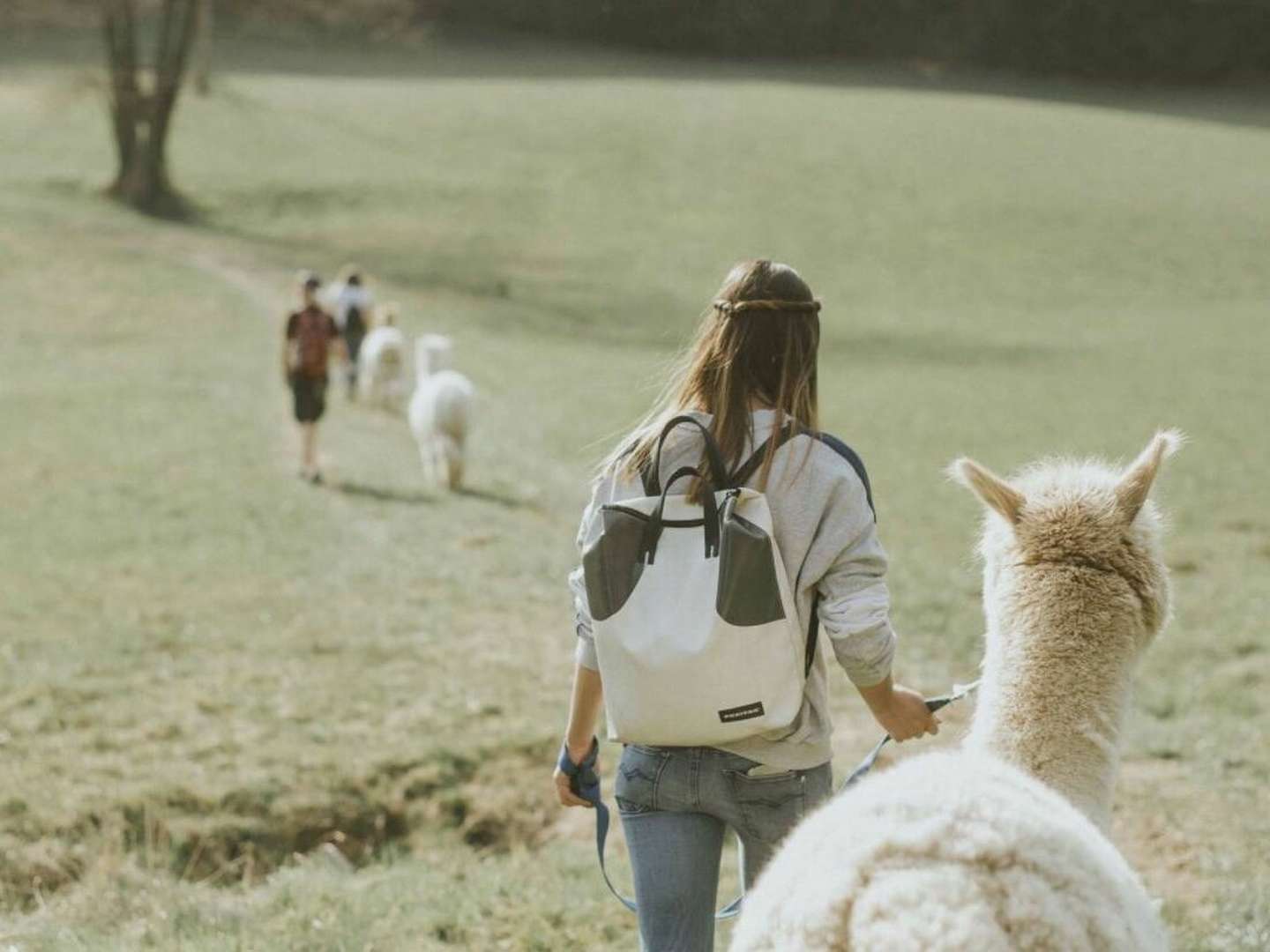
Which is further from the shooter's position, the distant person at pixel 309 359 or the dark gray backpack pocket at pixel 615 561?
the distant person at pixel 309 359

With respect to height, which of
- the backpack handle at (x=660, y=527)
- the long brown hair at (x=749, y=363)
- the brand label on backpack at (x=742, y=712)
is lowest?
the brand label on backpack at (x=742, y=712)

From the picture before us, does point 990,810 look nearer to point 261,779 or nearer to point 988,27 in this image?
point 261,779

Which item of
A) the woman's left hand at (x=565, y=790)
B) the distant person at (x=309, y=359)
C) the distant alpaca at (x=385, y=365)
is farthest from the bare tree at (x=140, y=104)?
the woman's left hand at (x=565, y=790)

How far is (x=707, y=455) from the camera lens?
298 cm

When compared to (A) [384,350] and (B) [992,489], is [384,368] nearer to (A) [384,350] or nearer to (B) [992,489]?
(A) [384,350]

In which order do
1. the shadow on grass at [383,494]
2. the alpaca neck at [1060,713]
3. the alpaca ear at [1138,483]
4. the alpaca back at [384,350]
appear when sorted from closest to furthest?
1. the alpaca neck at [1060,713]
2. the alpaca ear at [1138,483]
3. the shadow on grass at [383,494]
4. the alpaca back at [384,350]

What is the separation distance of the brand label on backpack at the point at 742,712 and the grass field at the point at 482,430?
6.88ft

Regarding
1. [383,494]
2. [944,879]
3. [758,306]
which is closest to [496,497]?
Answer: [383,494]

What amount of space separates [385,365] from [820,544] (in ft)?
51.8

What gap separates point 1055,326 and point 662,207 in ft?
40.5

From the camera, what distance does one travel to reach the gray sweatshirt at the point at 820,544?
9.85 ft

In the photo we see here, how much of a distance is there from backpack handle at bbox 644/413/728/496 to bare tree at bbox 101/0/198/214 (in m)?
36.2

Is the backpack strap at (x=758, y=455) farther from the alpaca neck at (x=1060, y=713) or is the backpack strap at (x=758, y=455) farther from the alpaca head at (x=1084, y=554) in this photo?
the alpaca neck at (x=1060, y=713)

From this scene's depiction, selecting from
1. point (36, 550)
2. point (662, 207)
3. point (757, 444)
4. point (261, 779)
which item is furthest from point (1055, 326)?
point (757, 444)
